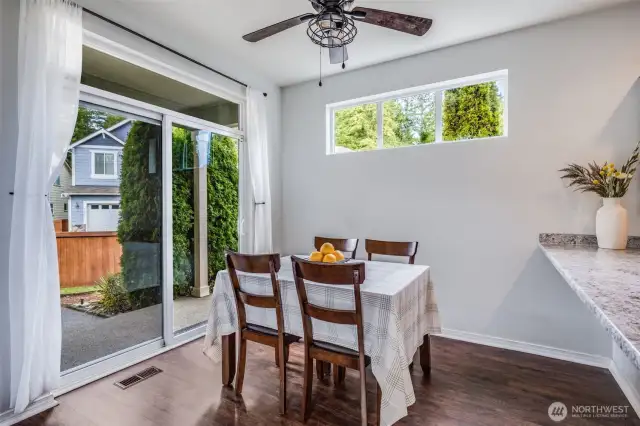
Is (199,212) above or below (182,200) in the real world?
below

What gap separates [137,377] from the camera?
2424 millimetres

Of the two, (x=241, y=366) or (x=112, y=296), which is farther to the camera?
(x=112, y=296)

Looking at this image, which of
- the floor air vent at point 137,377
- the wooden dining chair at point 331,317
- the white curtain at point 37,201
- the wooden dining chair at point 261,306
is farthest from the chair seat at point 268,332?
the white curtain at point 37,201

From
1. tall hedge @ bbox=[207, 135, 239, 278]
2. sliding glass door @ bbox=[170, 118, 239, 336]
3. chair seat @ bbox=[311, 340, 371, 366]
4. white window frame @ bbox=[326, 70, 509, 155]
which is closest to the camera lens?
chair seat @ bbox=[311, 340, 371, 366]

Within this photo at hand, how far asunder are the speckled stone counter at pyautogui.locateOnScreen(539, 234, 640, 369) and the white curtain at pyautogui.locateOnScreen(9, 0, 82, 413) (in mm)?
2681

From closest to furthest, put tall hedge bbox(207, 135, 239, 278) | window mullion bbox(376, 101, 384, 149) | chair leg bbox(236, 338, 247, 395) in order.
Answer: chair leg bbox(236, 338, 247, 395) → tall hedge bbox(207, 135, 239, 278) → window mullion bbox(376, 101, 384, 149)

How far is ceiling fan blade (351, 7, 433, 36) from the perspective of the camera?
190 cm

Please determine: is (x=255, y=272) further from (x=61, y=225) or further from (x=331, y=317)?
(x=61, y=225)

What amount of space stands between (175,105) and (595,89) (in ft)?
11.4

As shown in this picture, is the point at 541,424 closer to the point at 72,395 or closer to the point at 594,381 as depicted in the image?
the point at 594,381

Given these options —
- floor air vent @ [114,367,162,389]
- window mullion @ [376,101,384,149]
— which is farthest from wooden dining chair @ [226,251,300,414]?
window mullion @ [376,101,384,149]

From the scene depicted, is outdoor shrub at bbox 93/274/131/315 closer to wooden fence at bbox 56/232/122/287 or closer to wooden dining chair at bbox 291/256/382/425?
wooden fence at bbox 56/232/122/287

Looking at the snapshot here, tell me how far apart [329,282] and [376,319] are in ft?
0.99

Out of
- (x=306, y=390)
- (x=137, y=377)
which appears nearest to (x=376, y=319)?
(x=306, y=390)
